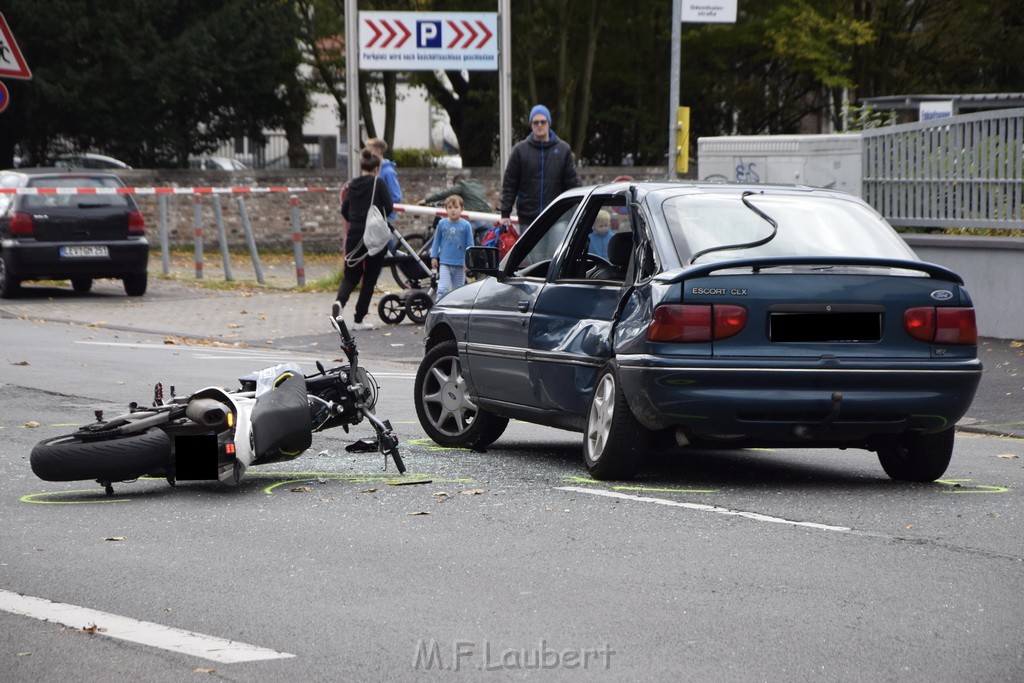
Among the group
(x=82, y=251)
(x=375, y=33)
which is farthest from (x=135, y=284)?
(x=375, y=33)

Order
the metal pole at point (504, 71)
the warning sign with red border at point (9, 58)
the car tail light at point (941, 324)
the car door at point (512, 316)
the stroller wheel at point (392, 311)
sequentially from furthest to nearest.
Answer: the metal pole at point (504, 71), the stroller wheel at point (392, 311), the warning sign with red border at point (9, 58), the car door at point (512, 316), the car tail light at point (941, 324)

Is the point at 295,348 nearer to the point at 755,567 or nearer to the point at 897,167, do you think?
the point at 897,167

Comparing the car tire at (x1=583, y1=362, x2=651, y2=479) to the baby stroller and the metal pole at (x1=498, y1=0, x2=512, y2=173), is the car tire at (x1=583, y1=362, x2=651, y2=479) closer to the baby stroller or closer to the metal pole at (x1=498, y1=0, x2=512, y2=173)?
the baby stroller

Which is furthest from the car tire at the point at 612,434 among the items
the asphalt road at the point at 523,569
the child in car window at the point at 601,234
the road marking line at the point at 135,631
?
the road marking line at the point at 135,631

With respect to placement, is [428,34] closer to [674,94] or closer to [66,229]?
[674,94]

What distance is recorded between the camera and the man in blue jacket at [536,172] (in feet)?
52.5

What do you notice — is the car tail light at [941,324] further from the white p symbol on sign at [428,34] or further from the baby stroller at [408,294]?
the white p symbol on sign at [428,34]

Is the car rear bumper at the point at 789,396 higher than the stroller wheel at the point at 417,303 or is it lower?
higher

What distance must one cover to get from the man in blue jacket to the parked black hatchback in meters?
7.70

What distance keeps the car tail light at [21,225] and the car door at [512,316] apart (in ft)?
43.1

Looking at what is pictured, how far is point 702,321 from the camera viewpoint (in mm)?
7734

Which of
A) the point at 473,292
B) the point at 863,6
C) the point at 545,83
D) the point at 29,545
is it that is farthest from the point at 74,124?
the point at 29,545

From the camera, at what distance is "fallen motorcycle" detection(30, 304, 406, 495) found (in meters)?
7.73

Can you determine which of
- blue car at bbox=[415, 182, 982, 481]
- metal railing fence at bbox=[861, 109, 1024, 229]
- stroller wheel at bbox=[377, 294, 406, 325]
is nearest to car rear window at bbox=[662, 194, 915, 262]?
blue car at bbox=[415, 182, 982, 481]
